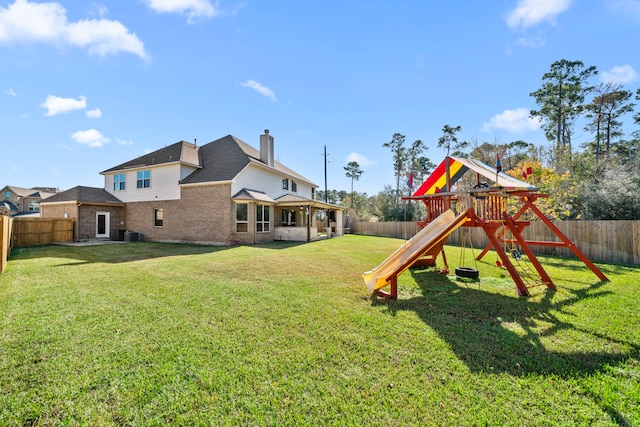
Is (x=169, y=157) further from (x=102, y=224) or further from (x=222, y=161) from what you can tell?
(x=102, y=224)

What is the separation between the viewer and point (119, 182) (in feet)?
65.7

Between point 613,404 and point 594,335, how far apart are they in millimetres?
1884

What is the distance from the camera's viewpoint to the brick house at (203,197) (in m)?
16.4

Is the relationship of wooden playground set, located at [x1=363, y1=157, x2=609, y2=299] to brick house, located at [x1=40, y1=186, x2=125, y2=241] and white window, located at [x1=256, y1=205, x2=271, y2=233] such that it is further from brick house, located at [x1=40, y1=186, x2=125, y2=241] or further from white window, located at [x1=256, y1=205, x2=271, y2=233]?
brick house, located at [x1=40, y1=186, x2=125, y2=241]

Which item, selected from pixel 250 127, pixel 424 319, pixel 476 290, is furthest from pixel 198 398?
pixel 250 127

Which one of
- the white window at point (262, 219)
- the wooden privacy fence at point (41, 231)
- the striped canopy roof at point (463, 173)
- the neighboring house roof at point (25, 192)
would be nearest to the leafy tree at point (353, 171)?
the white window at point (262, 219)

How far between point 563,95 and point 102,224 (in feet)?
138

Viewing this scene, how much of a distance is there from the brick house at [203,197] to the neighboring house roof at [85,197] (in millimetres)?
177

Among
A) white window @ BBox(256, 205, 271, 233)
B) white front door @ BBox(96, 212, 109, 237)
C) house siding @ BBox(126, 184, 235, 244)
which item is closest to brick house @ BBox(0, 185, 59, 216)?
white front door @ BBox(96, 212, 109, 237)

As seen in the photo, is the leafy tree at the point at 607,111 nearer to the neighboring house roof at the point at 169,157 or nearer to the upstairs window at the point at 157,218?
the neighboring house roof at the point at 169,157

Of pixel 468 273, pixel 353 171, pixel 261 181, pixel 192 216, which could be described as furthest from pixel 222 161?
pixel 353 171

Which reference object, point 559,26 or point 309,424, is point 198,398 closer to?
point 309,424

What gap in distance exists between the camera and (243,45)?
38.1ft

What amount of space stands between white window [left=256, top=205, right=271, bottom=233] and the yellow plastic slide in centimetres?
1210
